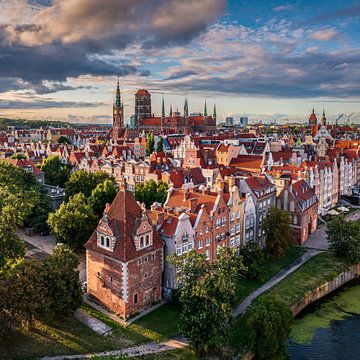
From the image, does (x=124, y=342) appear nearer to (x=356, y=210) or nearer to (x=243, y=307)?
(x=243, y=307)

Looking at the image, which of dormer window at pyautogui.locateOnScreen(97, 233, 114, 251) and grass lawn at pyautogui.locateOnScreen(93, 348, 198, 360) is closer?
grass lawn at pyautogui.locateOnScreen(93, 348, 198, 360)

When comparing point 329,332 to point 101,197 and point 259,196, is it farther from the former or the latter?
point 101,197

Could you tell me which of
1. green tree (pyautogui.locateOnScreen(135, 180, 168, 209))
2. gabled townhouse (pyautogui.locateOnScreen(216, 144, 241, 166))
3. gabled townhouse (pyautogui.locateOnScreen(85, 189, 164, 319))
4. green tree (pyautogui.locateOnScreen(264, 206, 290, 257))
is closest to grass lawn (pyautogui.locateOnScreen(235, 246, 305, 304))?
green tree (pyautogui.locateOnScreen(264, 206, 290, 257))

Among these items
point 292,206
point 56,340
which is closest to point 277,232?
point 292,206

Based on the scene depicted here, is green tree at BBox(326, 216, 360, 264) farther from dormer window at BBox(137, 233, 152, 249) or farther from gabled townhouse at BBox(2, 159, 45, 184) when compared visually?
gabled townhouse at BBox(2, 159, 45, 184)

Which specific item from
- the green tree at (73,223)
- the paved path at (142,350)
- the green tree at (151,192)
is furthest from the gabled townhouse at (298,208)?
the paved path at (142,350)

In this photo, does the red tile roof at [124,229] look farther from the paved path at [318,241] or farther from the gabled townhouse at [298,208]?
the paved path at [318,241]
